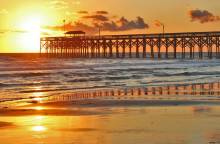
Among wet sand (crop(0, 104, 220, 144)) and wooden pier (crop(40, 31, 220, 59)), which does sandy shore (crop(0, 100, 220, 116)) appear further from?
wooden pier (crop(40, 31, 220, 59))

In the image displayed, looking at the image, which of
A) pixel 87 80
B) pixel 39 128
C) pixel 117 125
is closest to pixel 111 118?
pixel 117 125

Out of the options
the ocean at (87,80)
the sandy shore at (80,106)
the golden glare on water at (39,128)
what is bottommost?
the ocean at (87,80)

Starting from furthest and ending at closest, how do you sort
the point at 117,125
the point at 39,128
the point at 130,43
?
the point at 130,43 < the point at 117,125 < the point at 39,128

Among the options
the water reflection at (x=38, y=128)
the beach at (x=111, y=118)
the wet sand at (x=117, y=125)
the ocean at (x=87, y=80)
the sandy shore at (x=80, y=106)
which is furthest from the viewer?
the ocean at (x=87, y=80)

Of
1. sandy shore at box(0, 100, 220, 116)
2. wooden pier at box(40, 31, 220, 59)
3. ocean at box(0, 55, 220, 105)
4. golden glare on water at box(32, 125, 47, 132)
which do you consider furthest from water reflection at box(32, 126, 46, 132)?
wooden pier at box(40, 31, 220, 59)

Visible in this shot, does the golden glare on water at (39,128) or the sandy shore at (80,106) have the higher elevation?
the golden glare on water at (39,128)

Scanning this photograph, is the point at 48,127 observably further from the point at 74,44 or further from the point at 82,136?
the point at 74,44

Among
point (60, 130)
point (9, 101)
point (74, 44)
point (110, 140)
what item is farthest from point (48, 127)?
point (74, 44)

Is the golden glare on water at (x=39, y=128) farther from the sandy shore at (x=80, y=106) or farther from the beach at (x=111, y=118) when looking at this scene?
the sandy shore at (x=80, y=106)

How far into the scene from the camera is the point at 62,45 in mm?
111250

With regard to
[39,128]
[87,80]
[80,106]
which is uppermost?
[39,128]

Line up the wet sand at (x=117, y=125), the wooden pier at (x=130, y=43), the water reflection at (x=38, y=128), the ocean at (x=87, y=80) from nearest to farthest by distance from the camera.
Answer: the wet sand at (x=117, y=125), the water reflection at (x=38, y=128), the ocean at (x=87, y=80), the wooden pier at (x=130, y=43)

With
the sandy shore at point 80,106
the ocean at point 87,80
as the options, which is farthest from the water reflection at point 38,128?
the ocean at point 87,80

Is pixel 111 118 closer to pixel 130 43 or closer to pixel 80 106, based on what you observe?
pixel 80 106
